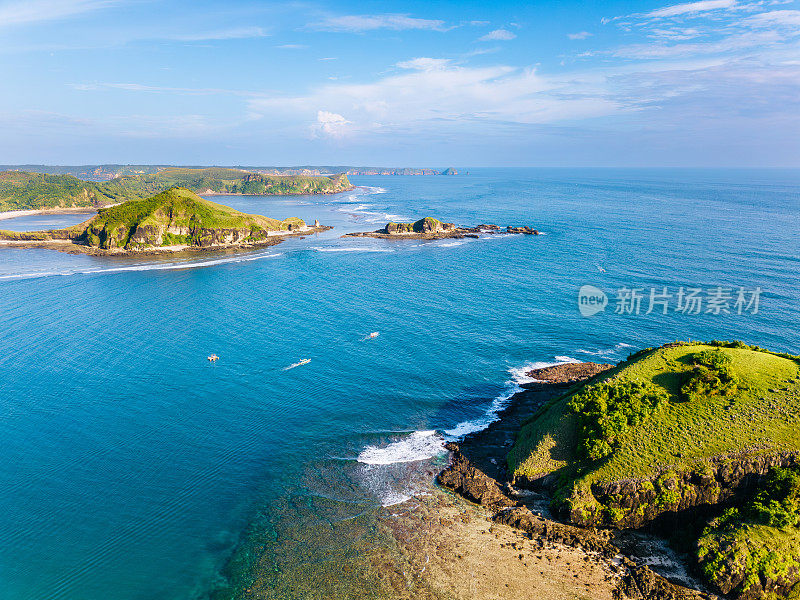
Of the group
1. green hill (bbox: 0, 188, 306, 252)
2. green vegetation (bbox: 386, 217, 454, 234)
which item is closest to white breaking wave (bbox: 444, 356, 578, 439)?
green vegetation (bbox: 386, 217, 454, 234)

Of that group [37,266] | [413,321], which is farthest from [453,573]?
[37,266]

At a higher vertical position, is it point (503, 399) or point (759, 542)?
point (759, 542)

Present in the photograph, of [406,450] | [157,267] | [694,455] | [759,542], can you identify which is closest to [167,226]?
[157,267]

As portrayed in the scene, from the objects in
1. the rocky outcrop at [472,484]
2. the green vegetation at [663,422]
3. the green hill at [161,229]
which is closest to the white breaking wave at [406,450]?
the rocky outcrop at [472,484]

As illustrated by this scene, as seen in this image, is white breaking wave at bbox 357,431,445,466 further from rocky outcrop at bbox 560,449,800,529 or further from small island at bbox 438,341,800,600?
rocky outcrop at bbox 560,449,800,529

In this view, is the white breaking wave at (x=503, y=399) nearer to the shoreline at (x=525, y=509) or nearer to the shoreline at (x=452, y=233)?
the shoreline at (x=525, y=509)

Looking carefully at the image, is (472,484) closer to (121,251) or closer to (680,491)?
(680,491)
